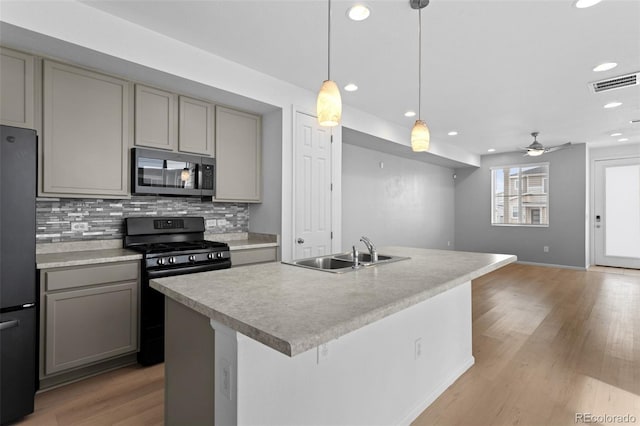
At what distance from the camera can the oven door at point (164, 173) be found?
2.81 m

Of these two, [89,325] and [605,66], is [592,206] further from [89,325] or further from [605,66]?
[89,325]

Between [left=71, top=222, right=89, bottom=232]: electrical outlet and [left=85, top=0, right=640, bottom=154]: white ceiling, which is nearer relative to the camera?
[left=85, top=0, right=640, bottom=154]: white ceiling

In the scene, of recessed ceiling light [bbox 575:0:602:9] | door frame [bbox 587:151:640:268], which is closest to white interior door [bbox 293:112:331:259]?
recessed ceiling light [bbox 575:0:602:9]

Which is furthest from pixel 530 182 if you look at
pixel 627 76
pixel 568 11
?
pixel 568 11

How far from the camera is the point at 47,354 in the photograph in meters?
2.22

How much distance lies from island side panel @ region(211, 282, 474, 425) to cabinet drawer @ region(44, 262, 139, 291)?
1659 mm

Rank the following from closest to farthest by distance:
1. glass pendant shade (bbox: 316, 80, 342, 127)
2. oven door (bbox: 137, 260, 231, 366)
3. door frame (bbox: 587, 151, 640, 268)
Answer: glass pendant shade (bbox: 316, 80, 342, 127) → oven door (bbox: 137, 260, 231, 366) → door frame (bbox: 587, 151, 640, 268)

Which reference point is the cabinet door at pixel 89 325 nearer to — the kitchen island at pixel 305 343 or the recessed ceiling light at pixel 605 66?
the kitchen island at pixel 305 343

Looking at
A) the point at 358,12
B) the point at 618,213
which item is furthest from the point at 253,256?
the point at 618,213

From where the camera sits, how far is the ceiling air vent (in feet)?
11.1

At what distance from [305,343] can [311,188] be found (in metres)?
2.96

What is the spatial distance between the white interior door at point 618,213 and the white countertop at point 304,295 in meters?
6.88

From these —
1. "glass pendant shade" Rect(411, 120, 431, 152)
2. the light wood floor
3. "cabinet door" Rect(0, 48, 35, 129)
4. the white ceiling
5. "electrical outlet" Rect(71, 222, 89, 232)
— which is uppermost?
the white ceiling

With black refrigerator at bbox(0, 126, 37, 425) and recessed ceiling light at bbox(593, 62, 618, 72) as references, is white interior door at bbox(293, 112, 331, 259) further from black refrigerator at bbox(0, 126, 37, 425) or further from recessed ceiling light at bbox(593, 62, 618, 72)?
recessed ceiling light at bbox(593, 62, 618, 72)
